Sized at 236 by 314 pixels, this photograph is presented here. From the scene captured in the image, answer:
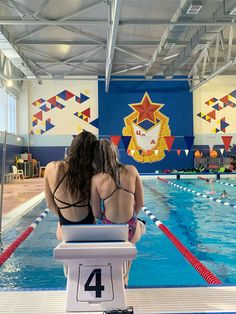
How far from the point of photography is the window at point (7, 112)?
59.1 ft

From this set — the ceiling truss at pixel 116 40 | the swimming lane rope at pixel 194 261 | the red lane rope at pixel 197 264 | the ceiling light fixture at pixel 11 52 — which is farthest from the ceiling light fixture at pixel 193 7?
the red lane rope at pixel 197 264

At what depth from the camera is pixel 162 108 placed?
69.1 feet

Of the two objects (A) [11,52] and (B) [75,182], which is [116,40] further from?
(B) [75,182]

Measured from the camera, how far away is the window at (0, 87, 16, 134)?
709 inches

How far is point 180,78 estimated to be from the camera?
67.6 feet

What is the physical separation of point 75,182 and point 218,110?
19.6 meters

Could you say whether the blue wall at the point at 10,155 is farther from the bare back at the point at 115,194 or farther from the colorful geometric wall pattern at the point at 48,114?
the bare back at the point at 115,194

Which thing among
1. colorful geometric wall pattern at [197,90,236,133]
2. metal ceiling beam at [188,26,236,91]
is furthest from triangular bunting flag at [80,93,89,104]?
colorful geometric wall pattern at [197,90,236,133]

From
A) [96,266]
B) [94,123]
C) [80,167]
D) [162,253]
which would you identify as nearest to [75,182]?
[80,167]

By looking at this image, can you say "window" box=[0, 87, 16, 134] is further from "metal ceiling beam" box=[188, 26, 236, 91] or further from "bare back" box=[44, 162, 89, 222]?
"bare back" box=[44, 162, 89, 222]

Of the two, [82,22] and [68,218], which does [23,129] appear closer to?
[82,22]

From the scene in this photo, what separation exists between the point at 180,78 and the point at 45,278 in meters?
17.6

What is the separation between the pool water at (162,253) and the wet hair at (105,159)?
1.18m

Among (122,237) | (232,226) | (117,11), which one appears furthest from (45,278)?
(117,11)
